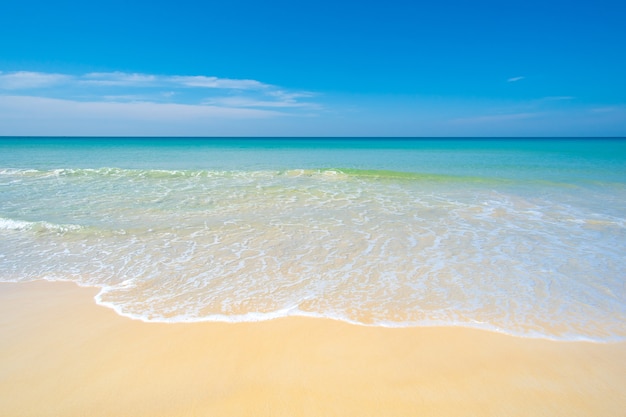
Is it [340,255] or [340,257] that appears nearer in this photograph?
[340,257]

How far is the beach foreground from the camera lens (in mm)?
2885

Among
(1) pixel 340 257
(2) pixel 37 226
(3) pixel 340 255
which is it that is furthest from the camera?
(2) pixel 37 226

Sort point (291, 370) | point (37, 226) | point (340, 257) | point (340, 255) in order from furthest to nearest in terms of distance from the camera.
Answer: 1. point (37, 226)
2. point (340, 255)
3. point (340, 257)
4. point (291, 370)

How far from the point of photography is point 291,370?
131 inches

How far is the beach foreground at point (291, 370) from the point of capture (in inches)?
114

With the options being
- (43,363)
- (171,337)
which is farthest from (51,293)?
(171,337)

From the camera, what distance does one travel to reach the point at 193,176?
63.5ft

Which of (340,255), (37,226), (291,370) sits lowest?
(291,370)

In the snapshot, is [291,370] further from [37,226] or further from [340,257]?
[37,226]

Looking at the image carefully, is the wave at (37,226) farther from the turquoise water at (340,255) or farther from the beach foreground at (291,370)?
the beach foreground at (291,370)

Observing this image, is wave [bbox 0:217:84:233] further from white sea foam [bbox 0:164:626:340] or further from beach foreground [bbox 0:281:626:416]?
beach foreground [bbox 0:281:626:416]

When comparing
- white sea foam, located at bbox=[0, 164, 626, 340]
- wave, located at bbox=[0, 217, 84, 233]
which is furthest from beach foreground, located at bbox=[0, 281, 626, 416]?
wave, located at bbox=[0, 217, 84, 233]

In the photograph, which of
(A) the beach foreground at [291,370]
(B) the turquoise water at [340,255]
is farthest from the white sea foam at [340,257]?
(A) the beach foreground at [291,370]

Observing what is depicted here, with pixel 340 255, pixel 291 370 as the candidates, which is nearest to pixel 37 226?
pixel 340 255
